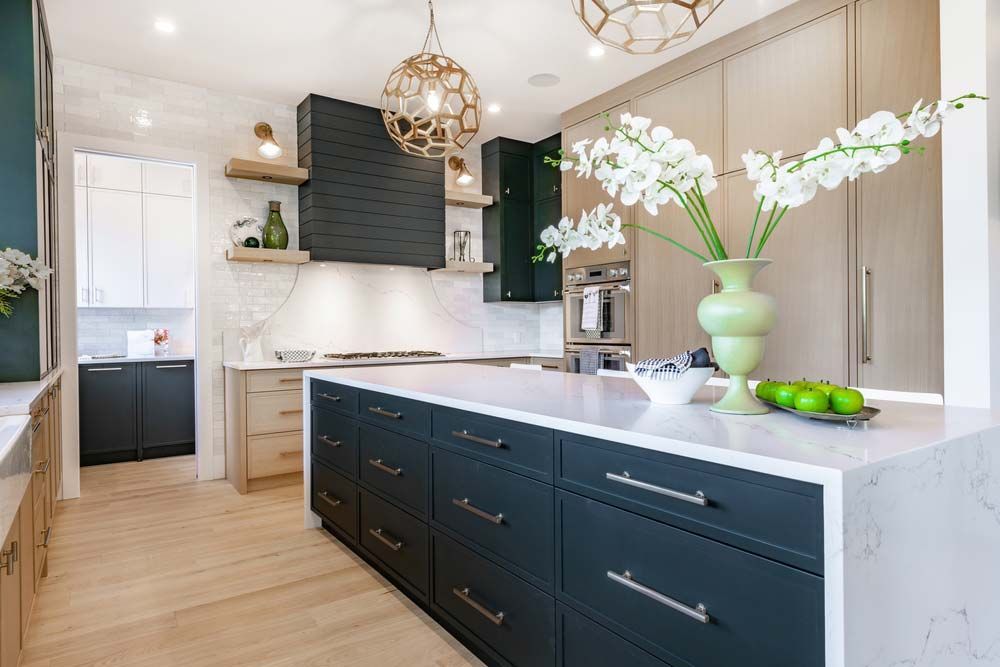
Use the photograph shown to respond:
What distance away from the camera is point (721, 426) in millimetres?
1372

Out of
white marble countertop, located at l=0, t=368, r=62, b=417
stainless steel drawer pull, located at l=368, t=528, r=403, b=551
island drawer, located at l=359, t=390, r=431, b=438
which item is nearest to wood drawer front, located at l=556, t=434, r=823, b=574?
island drawer, located at l=359, t=390, r=431, b=438

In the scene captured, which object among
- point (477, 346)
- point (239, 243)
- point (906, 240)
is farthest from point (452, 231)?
point (906, 240)

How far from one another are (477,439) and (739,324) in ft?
2.81

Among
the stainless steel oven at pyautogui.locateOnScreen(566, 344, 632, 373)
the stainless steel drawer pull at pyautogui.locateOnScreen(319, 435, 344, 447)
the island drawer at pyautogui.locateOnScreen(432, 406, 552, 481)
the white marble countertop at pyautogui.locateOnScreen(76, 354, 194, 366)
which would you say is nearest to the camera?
the island drawer at pyautogui.locateOnScreen(432, 406, 552, 481)

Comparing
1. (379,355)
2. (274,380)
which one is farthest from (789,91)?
(274,380)

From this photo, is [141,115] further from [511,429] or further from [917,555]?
[917,555]

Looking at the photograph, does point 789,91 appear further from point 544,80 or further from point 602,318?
point 602,318

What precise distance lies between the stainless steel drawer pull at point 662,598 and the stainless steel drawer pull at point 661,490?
211 millimetres

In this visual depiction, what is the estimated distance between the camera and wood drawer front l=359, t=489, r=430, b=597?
87.7 inches

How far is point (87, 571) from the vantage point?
109 inches

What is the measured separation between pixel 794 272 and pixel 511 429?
239 centimetres

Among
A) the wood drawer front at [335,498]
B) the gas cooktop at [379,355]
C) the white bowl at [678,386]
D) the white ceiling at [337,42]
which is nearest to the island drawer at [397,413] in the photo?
the wood drawer front at [335,498]

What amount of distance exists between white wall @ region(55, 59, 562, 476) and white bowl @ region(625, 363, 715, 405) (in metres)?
3.71

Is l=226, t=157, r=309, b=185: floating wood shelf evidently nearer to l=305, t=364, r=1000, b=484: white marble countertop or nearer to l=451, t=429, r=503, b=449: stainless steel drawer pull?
l=305, t=364, r=1000, b=484: white marble countertop
